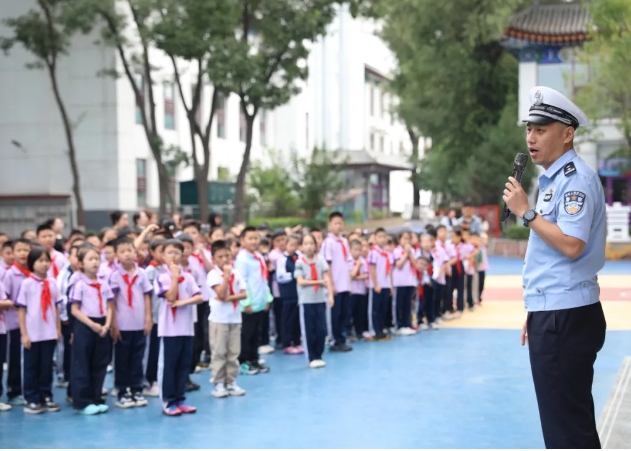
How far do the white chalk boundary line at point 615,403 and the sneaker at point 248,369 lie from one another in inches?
139

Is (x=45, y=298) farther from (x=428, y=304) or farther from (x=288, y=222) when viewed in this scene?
(x=288, y=222)

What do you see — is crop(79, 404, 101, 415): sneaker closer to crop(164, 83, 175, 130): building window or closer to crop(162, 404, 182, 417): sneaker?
crop(162, 404, 182, 417): sneaker

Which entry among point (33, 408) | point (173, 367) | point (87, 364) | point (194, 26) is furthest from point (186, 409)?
point (194, 26)

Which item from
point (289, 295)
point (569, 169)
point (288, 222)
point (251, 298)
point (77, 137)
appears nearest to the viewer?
point (569, 169)

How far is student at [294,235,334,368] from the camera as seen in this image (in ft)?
33.1

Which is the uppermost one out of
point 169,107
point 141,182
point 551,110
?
point 169,107

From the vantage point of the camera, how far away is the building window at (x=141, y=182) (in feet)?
92.8

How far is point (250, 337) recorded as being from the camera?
9.83 meters

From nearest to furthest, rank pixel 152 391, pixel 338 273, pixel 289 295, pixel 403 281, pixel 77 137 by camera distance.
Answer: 1. pixel 152 391
2. pixel 289 295
3. pixel 338 273
4. pixel 403 281
5. pixel 77 137

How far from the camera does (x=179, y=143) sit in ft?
102

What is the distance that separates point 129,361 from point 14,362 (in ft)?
3.81

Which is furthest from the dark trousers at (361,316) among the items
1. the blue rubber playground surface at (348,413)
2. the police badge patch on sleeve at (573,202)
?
the police badge patch on sleeve at (573,202)

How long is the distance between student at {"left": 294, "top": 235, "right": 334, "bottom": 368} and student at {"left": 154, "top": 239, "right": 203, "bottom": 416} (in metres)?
2.26

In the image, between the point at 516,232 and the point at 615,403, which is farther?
the point at 516,232
